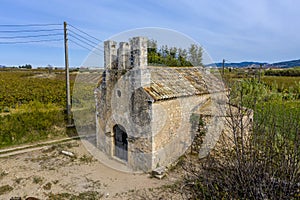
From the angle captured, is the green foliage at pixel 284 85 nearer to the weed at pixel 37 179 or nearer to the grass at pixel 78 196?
the grass at pixel 78 196

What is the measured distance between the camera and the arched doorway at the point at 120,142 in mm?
11414

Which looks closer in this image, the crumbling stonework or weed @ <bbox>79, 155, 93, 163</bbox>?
the crumbling stonework

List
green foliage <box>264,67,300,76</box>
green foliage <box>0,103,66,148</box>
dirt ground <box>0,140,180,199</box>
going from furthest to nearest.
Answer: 1. green foliage <box>264,67,300,76</box>
2. green foliage <box>0,103,66,148</box>
3. dirt ground <box>0,140,180,199</box>

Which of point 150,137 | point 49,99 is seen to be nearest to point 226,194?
point 150,137

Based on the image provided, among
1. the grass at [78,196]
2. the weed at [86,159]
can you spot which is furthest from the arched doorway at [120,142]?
the grass at [78,196]

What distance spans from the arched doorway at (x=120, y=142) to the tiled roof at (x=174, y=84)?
2.80m

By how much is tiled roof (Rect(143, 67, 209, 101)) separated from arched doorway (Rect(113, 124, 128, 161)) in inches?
110

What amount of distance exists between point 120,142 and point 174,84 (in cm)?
397

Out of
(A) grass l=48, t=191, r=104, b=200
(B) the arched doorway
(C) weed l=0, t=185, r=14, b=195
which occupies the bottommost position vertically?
(A) grass l=48, t=191, r=104, b=200

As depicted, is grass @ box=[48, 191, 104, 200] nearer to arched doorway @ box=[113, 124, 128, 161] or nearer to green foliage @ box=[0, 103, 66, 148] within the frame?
arched doorway @ box=[113, 124, 128, 161]

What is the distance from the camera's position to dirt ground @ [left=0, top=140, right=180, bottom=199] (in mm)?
8539

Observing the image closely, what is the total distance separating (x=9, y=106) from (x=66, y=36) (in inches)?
331

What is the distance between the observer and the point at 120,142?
11.6 meters

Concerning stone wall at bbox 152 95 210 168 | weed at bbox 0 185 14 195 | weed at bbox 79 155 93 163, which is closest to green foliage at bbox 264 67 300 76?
stone wall at bbox 152 95 210 168
